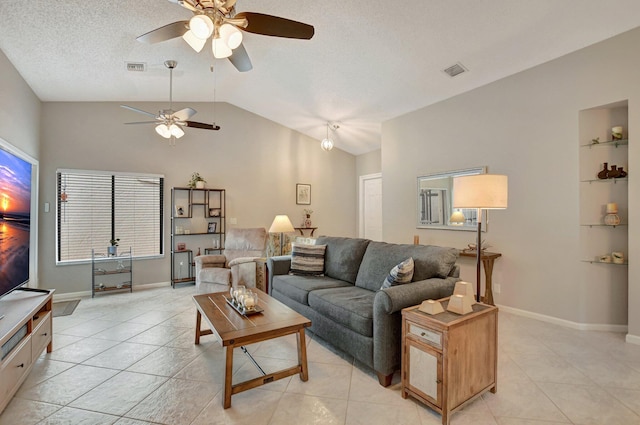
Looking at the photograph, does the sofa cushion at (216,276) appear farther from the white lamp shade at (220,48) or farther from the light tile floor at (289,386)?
the white lamp shade at (220,48)

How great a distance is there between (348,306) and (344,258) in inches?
40.6

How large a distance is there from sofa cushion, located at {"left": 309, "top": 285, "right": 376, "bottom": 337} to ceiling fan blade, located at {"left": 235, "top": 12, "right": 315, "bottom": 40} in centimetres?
201

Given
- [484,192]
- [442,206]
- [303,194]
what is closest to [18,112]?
[303,194]

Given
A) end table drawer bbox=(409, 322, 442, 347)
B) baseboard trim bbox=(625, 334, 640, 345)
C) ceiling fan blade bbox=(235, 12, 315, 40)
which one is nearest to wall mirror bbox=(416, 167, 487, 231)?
baseboard trim bbox=(625, 334, 640, 345)

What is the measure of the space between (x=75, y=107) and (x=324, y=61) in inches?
149

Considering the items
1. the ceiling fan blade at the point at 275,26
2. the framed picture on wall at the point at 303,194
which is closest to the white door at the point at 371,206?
the framed picture on wall at the point at 303,194

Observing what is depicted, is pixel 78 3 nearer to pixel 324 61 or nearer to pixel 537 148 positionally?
pixel 324 61

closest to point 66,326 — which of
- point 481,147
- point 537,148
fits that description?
point 481,147

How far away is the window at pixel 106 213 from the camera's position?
4.59 metres

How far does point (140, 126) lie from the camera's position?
5.03 metres

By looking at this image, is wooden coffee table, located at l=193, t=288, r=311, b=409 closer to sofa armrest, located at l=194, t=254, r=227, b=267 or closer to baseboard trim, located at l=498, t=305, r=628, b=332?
sofa armrest, located at l=194, t=254, r=227, b=267

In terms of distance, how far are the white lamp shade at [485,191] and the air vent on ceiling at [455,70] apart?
1.92 m

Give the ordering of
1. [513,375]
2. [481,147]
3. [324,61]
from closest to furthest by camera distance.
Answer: [513,375] < [324,61] < [481,147]

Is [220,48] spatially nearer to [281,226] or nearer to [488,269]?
[281,226]
